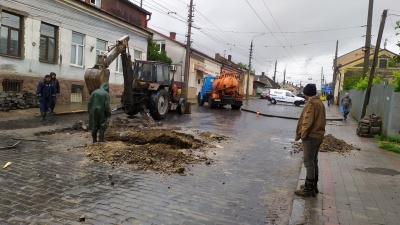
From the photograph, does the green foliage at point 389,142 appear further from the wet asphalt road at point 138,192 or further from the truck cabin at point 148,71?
the truck cabin at point 148,71

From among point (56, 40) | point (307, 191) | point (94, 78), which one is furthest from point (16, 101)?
point (307, 191)

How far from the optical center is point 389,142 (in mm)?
12578

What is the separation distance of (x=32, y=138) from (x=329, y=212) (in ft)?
27.5

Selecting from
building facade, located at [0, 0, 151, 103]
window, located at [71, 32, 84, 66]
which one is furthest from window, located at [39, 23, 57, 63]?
window, located at [71, 32, 84, 66]

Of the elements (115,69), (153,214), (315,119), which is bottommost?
(153,214)

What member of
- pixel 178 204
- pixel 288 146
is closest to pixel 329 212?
pixel 178 204

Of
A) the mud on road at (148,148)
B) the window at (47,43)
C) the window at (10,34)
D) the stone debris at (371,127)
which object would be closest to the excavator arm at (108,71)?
the mud on road at (148,148)

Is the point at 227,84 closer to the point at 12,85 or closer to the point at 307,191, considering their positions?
the point at 12,85

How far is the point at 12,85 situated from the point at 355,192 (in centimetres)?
1644

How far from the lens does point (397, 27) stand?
11.8m

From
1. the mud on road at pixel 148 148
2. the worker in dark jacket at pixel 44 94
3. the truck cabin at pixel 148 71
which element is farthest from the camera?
the truck cabin at pixel 148 71

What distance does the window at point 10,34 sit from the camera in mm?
16641

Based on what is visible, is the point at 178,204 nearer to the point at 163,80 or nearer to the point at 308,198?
the point at 308,198

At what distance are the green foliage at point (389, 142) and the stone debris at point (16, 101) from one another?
1544cm
